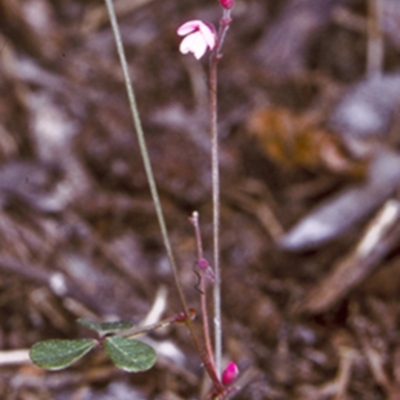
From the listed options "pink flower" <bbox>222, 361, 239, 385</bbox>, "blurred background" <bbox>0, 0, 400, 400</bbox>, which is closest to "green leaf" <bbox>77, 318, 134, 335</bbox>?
"pink flower" <bbox>222, 361, 239, 385</bbox>

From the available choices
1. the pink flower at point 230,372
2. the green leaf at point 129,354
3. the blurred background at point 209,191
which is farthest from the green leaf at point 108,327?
the blurred background at point 209,191

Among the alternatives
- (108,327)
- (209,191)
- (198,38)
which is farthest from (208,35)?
(209,191)

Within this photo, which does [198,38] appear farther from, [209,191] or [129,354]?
[209,191]

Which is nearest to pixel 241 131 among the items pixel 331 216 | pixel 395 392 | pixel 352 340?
pixel 331 216

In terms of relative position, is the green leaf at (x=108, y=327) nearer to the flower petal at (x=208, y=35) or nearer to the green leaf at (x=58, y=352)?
the green leaf at (x=58, y=352)

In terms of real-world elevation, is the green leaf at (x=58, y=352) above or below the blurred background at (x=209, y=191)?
below
